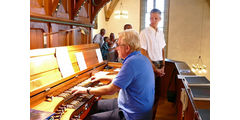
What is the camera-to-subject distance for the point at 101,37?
23.6ft

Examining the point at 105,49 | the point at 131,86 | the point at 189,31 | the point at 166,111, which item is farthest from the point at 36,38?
the point at 189,31

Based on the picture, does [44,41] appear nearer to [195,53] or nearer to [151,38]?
[151,38]

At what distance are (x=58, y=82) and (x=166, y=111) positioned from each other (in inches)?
93.6

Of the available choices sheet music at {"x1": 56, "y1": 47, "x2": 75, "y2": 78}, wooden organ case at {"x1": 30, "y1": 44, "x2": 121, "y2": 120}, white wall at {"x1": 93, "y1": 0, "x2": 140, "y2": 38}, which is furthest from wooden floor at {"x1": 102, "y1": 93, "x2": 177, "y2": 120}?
white wall at {"x1": 93, "y1": 0, "x2": 140, "y2": 38}

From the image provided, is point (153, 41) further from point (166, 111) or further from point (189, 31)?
point (189, 31)

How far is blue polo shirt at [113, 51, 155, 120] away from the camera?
Result: 65.8 inches

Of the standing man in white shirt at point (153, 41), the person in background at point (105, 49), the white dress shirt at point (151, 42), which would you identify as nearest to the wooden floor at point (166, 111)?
the standing man in white shirt at point (153, 41)

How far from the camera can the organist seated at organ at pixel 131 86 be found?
5.51 ft

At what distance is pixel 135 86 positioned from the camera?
1727mm

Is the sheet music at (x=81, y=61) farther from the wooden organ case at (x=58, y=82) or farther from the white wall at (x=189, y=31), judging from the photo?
the white wall at (x=189, y=31)

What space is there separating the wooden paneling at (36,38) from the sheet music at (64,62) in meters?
0.23

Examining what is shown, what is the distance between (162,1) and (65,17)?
7.26 m

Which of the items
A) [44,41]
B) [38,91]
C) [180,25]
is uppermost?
[180,25]
